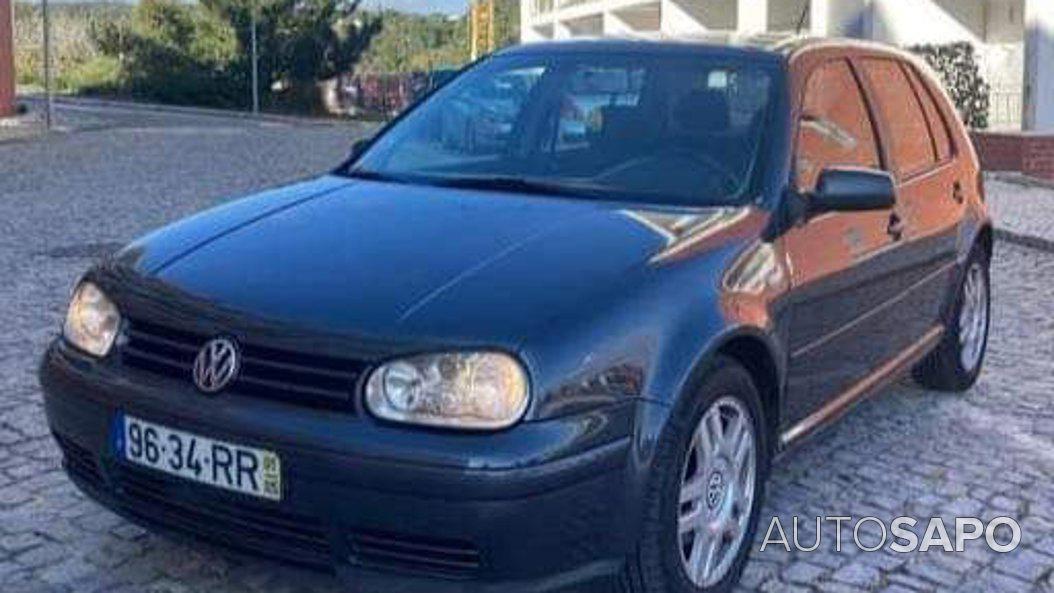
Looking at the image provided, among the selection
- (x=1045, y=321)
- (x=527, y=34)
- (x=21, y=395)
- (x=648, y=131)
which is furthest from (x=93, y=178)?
(x=527, y=34)

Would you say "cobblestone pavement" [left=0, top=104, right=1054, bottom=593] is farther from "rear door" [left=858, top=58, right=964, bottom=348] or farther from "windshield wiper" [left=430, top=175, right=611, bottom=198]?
"windshield wiper" [left=430, top=175, right=611, bottom=198]

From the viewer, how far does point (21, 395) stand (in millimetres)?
5332

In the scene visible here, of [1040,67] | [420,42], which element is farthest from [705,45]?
[420,42]

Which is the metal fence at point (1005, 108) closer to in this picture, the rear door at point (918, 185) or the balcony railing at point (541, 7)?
the rear door at point (918, 185)

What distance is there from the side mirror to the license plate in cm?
190

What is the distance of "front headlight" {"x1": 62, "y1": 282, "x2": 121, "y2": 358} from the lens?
337 centimetres

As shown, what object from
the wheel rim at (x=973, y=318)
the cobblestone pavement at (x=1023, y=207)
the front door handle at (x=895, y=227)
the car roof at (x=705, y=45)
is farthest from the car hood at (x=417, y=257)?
the cobblestone pavement at (x=1023, y=207)

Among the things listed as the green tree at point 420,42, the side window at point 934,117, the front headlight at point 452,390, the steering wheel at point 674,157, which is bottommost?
the front headlight at point 452,390

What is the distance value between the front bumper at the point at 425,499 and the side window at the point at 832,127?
4.96 feet

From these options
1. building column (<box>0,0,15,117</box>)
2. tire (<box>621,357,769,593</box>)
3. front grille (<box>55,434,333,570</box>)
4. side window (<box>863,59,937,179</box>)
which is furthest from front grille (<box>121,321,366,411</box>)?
building column (<box>0,0,15,117</box>)

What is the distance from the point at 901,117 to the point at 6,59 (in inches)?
Answer: 794

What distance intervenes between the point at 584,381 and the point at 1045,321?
545 cm

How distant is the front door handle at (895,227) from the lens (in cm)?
458

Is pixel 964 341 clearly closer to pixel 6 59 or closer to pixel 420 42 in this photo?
pixel 6 59
